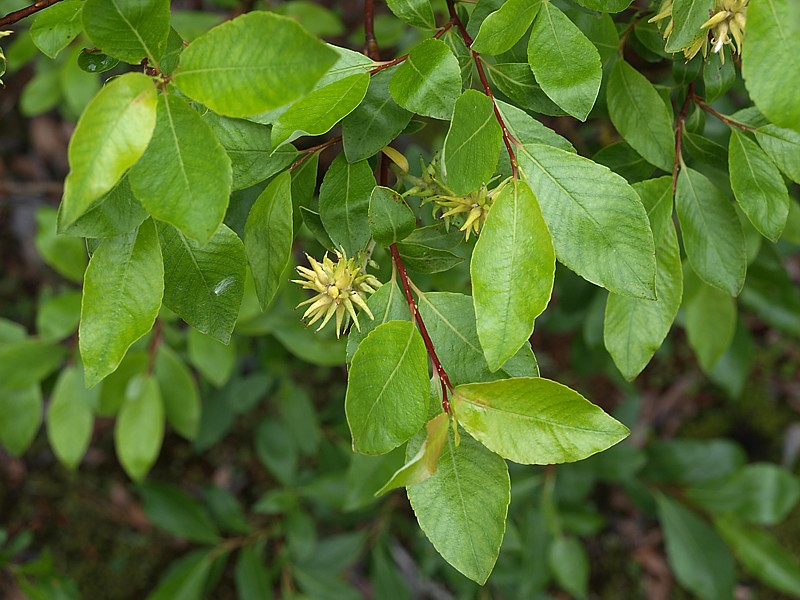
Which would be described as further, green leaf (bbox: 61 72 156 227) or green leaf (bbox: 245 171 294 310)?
green leaf (bbox: 245 171 294 310)

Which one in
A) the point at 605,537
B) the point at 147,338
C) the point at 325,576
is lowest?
the point at 605,537

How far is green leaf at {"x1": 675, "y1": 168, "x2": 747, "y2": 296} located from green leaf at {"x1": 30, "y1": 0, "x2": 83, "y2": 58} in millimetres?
568

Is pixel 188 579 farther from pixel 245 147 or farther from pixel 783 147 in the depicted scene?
pixel 783 147

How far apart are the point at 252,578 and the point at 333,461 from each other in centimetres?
29

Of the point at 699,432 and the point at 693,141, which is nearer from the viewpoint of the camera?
the point at 693,141

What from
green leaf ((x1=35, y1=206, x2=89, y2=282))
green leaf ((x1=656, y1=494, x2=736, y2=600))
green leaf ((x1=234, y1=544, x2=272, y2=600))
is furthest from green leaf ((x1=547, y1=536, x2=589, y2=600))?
green leaf ((x1=35, y1=206, x2=89, y2=282))

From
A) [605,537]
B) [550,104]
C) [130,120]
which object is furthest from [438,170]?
[605,537]

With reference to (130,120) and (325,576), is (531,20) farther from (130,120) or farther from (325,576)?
(325,576)

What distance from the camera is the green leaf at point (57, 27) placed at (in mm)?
625

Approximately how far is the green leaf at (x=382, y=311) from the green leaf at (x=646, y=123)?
272 millimetres

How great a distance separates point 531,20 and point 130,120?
32 cm

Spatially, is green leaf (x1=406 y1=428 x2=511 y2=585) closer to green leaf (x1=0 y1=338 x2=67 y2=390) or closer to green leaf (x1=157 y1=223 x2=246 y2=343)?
green leaf (x1=157 y1=223 x2=246 y2=343)

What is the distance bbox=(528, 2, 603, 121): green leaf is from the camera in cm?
57

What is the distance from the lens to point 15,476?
2115 millimetres
